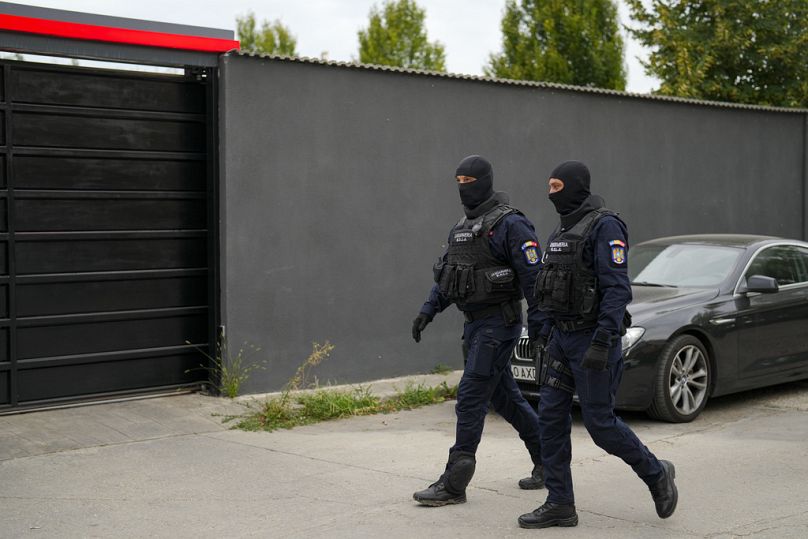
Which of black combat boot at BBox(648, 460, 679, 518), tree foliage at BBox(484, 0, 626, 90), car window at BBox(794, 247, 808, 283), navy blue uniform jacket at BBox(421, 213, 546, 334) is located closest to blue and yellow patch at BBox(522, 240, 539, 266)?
navy blue uniform jacket at BBox(421, 213, 546, 334)

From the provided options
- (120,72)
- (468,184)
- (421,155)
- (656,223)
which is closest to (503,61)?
(656,223)

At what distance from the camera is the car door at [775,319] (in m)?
8.99

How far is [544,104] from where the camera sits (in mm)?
11766

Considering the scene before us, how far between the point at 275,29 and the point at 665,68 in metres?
22.7

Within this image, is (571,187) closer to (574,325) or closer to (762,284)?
(574,325)

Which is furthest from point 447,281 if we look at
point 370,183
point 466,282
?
point 370,183

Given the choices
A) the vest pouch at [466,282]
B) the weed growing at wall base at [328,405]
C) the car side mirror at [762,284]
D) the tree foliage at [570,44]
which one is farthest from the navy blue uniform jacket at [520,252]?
the tree foliage at [570,44]

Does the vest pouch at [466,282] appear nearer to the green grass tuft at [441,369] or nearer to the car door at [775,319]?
the car door at [775,319]

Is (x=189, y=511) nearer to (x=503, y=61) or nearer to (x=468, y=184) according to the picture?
(x=468, y=184)

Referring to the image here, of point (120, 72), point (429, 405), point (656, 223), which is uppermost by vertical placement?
point (120, 72)

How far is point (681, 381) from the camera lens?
8.42m

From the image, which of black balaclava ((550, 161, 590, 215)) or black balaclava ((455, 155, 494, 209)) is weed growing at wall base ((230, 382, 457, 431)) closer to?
black balaclava ((455, 155, 494, 209))

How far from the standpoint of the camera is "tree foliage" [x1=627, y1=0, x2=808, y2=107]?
59.8 ft

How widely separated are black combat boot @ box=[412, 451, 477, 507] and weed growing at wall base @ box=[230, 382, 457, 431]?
2.60 metres
